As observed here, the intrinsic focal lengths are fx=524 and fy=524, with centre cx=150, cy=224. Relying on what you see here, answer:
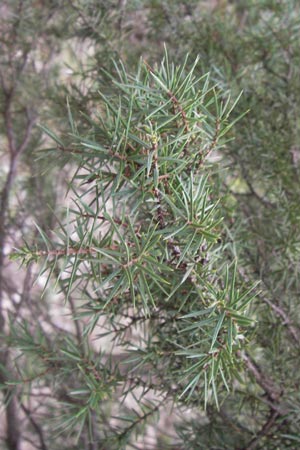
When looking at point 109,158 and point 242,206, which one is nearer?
point 109,158

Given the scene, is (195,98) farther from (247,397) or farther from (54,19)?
(54,19)

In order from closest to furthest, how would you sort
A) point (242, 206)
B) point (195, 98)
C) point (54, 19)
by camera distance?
point (195, 98) → point (242, 206) → point (54, 19)

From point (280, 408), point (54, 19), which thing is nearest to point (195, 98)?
point (280, 408)

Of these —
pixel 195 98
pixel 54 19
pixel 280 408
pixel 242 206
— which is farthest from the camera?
pixel 54 19

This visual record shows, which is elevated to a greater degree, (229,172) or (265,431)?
(229,172)

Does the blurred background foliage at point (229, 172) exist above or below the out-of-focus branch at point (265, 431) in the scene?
above

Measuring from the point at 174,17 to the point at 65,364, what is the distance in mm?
396

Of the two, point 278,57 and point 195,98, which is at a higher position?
point 278,57

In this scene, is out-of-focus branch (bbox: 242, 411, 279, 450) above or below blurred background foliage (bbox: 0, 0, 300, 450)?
below

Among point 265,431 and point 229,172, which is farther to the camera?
point 229,172

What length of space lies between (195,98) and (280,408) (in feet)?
0.85

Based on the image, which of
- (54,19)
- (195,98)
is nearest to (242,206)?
(195,98)

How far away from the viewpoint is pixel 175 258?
330 mm

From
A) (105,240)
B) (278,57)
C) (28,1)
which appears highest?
(28,1)
